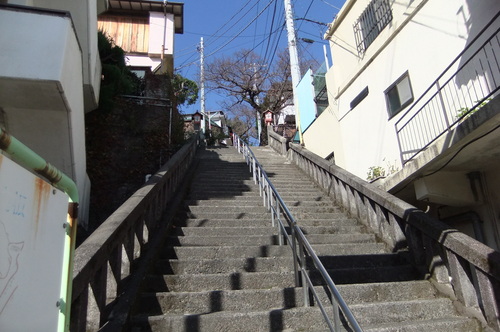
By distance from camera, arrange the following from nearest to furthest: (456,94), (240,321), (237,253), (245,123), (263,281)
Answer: (240,321)
(263,281)
(237,253)
(456,94)
(245,123)

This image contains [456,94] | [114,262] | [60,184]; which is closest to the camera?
[60,184]

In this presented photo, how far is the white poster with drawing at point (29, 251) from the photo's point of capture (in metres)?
1.13

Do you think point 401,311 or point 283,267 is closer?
point 401,311

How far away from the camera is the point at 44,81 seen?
4.65 m

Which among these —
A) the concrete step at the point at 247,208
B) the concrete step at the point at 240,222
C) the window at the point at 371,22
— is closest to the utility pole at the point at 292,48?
the window at the point at 371,22

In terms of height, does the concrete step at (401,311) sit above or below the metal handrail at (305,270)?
below

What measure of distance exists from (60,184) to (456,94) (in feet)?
20.8

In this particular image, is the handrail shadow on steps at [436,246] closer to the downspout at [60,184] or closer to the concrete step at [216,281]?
the concrete step at [216,281]

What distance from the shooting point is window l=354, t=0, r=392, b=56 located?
858 centimetres

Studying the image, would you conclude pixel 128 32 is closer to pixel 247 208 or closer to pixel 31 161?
pixel 247 208

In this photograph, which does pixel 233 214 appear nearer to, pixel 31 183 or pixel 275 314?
pixel 275 314

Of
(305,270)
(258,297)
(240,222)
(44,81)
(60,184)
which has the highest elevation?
(44,81)

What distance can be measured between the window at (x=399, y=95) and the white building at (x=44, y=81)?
20.8 ft

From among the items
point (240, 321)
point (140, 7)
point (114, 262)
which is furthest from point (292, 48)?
point (240, 321)
